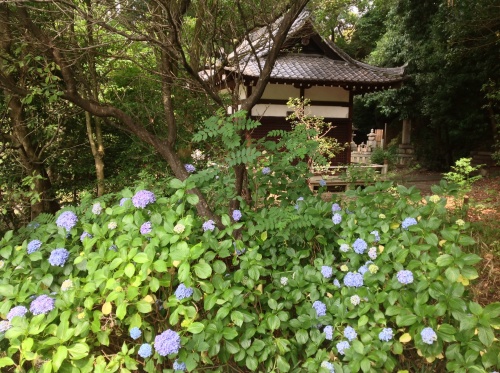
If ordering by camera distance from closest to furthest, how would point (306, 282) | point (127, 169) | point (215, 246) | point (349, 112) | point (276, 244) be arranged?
point (215, 246)
point (306, 282)
point (276, 244)
point (127, 169)
point (349, 112)

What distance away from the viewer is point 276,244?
1911mm

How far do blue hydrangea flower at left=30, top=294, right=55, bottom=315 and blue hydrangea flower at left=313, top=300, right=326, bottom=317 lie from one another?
1106 mm

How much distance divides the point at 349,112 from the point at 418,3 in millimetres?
4101

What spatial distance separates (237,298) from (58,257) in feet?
2.69

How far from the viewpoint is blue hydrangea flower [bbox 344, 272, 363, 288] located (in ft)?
Result: 5.07

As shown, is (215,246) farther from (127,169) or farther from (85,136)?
(85,136)

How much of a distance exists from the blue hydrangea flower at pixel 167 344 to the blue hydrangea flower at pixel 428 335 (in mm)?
929

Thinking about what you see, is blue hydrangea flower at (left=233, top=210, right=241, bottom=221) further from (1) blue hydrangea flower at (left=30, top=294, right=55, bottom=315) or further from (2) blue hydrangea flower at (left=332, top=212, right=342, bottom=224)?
(1) blue hydrangea flower at (left=30, top=294, right=55, bottom=315)

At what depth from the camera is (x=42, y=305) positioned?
4.64 ft

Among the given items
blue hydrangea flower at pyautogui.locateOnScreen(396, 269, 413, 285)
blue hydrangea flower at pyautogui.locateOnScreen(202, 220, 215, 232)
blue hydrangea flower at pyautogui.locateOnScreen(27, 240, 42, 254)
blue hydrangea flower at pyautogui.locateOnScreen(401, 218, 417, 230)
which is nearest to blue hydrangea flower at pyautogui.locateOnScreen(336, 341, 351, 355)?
blue hydrangea flower at pyautogui.locateOnScreen(396, 269, 413, 285)

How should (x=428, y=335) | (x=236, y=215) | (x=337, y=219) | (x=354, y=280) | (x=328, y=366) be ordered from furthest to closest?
(x=236, y=215) < (x=337, y=219) < (x=354, y=280) < (x=328, y=366) < (x=428, y=335)

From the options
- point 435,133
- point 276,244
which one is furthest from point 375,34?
point 276,244

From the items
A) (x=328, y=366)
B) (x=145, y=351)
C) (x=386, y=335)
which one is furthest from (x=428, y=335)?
(x=145, y=351)

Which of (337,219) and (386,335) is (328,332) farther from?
(337,219)
